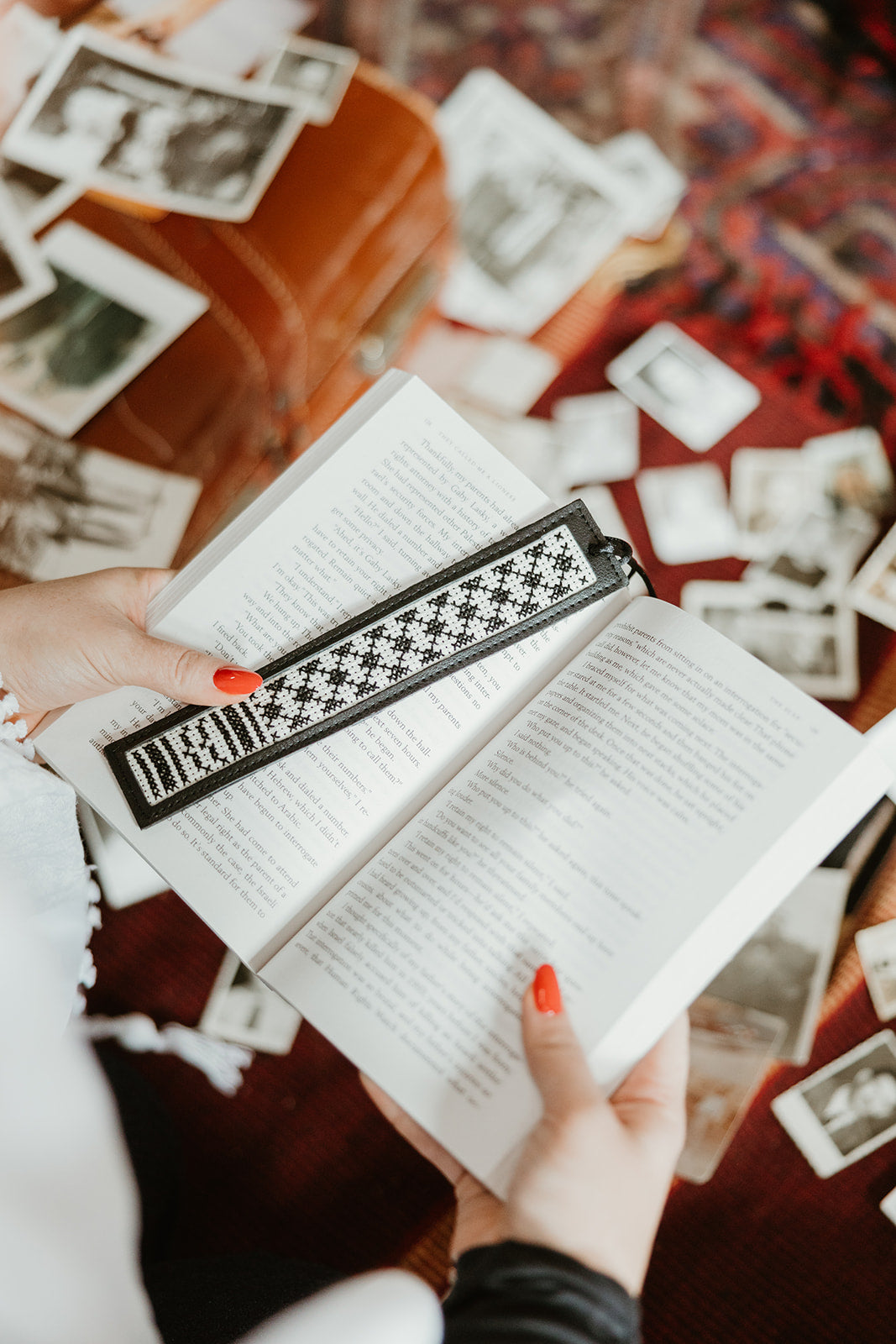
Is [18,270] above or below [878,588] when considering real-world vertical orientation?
above

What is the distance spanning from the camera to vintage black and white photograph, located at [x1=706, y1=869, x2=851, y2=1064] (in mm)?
998

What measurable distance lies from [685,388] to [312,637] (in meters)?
0.90

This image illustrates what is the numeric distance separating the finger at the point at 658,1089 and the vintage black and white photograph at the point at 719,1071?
1.19 ft

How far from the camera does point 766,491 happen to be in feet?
4.25

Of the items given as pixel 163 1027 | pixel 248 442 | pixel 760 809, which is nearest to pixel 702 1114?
pixel 760 809

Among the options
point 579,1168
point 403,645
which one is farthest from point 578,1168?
point 403,645

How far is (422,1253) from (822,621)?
3.00ft

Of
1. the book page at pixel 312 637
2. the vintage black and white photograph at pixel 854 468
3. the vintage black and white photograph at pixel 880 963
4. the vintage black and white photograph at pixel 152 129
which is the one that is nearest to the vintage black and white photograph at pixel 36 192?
the vintage black and white photograph at pixel 152 129

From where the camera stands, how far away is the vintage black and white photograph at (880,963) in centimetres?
99

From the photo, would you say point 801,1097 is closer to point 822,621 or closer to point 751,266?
point 822,621

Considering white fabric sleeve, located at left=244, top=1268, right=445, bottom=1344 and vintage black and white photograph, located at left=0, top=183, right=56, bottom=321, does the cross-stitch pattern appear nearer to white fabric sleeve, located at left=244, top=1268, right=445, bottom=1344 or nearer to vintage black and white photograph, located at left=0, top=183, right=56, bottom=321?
white fabric sleeve, located at left=244, top=1268, right=445, bottom=1344

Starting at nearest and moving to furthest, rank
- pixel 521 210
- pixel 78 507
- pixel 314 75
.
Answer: pixel 78 507, pixel 314 75, pixel 521 210

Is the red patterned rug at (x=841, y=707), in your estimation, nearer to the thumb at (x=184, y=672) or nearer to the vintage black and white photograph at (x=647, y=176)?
the vintage black and white photograph at (x=647, y=176)

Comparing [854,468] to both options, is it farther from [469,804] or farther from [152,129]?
[152,129]
